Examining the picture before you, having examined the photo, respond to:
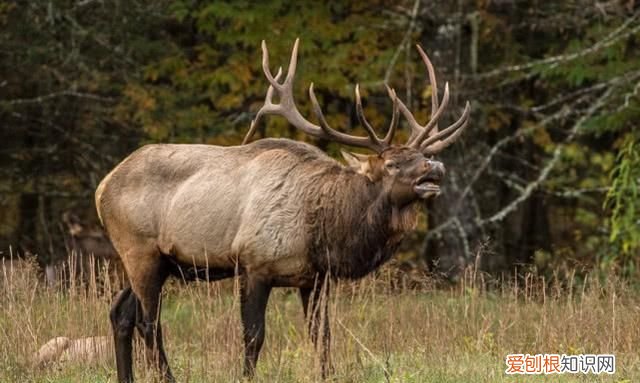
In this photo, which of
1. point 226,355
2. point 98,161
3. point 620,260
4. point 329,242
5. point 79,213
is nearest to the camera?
point 226,355

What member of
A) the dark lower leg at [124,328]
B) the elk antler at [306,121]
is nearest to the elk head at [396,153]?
the elk antler at [306,121]

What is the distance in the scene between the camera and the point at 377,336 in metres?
11.2

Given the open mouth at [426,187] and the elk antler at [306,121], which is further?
the elk antler at [306,121]

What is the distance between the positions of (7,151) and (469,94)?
6062mm

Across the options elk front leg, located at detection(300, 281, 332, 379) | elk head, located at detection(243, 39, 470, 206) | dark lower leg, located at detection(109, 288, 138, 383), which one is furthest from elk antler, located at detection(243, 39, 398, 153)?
dark lower leg, located at detection(109, 288, 138, 383)

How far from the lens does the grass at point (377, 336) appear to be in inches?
372

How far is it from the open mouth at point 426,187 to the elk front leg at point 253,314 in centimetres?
115

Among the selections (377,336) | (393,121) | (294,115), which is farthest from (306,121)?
(377,336)

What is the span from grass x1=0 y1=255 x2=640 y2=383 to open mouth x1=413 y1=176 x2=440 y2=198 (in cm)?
87

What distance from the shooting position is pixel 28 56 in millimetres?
18844

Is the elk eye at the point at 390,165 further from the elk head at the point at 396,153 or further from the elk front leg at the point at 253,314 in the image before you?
the elk front leg at the point at 253,314

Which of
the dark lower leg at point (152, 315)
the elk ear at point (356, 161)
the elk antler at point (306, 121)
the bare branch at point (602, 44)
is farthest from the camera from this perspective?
the bare branch at point (602, 44)

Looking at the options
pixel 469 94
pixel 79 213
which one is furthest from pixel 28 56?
pixel 469 94

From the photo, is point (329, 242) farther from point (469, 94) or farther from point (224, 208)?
point (469, 94)
